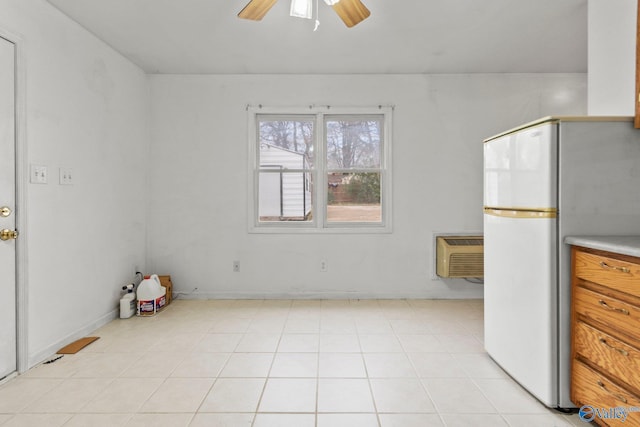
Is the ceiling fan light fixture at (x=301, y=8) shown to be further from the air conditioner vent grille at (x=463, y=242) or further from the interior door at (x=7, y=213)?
the air conditioner vent grille at (x=463, y=242)

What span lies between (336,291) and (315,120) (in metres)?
1.91

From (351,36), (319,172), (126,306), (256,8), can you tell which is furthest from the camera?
(319,172)

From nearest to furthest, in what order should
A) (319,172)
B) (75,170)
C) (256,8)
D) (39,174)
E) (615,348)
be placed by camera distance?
(615,348)
(256,8)
(39,174)
(75,170)
(319,172)

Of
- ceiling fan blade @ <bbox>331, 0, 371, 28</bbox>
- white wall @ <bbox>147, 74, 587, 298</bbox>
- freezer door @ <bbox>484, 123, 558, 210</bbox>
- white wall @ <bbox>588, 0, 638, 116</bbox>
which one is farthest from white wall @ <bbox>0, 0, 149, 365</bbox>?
white wall @ <bbox>588, 0, 638, 116</bbox>

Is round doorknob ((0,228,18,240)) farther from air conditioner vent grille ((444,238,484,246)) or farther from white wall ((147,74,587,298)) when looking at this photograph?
air conditioner vent grille ((444,238,484,246))

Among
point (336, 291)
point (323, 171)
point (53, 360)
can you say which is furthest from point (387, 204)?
point (53, 360)

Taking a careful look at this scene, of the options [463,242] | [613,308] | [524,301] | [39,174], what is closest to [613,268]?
[613,308]

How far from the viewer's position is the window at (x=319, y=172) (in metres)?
4.04

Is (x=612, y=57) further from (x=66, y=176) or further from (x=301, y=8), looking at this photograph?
(x=66, y=176)

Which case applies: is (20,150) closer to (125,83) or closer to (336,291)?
(125,83)

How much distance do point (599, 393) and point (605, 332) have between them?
0.29m

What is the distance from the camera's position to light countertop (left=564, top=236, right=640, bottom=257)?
1469mm

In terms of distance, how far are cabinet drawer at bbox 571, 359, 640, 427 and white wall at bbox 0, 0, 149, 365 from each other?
3228mm

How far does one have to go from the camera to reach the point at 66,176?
8.96 feet
